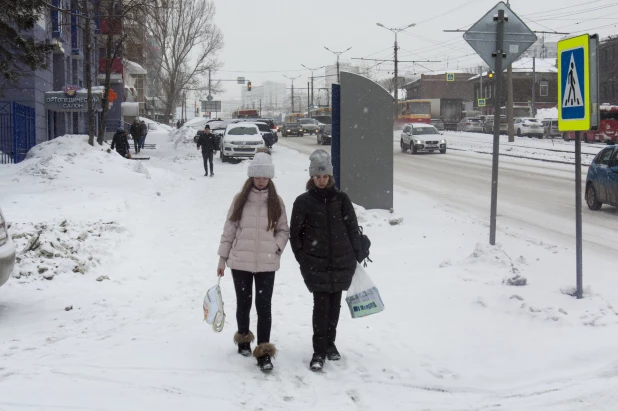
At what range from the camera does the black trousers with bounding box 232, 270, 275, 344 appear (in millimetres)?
5266

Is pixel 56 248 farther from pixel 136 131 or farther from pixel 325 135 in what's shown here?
pixel 325 135

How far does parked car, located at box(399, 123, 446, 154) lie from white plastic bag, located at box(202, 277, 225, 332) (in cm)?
3115

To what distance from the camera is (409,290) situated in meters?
7.81

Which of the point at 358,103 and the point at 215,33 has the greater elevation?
the point at 215,33

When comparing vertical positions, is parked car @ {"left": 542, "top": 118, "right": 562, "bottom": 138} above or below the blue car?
above

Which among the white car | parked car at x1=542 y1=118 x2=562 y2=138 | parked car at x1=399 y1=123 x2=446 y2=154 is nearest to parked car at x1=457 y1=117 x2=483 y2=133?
parked car at x1=542 y1=118 x2=562 y2=138

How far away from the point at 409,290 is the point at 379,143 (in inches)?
224

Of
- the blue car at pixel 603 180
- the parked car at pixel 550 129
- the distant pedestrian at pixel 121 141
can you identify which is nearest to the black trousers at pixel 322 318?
the blue car at pixel 603 180

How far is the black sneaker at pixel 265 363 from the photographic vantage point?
5109mm

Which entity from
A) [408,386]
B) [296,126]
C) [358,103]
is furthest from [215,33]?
[408,386]

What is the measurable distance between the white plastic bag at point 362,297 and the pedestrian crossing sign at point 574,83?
252 cm

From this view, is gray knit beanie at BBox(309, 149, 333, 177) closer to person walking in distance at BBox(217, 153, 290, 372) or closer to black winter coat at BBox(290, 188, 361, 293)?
black winter coat at BBox(290, 188, 361, 293)

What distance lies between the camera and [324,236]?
5109 millimetres

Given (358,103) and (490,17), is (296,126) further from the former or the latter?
(490,17)
